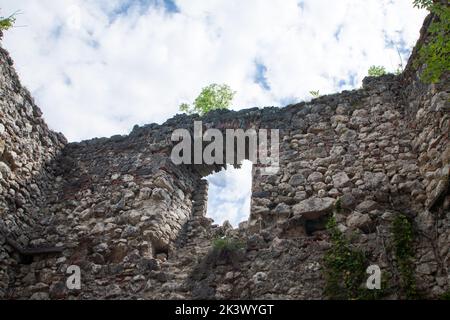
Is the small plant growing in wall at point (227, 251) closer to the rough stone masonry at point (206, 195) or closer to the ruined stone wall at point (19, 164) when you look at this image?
the rough stone masonry at point (206, 195)

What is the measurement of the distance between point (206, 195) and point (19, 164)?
279 cm

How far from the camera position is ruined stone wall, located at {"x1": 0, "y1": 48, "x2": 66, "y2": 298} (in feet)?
21.8

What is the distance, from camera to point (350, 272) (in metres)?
5.08

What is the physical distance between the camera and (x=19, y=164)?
23.1ft

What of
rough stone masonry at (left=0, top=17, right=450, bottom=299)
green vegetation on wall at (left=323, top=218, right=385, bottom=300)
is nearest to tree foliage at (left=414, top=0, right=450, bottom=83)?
rough stone masonry at (left=0, top=17, right=450, bottom=299)

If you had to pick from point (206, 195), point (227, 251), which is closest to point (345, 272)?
point (227, 251)

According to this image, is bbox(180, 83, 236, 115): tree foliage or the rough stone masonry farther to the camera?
bbox(180, 83, 236, 115): tree foliage

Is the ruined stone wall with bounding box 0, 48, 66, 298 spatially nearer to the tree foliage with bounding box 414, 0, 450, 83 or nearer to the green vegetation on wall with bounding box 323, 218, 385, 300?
the green vegetation on wall with bounding box 323, 218, 385, 300

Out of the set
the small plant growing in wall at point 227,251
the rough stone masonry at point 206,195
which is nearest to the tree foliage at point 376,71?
the rough stone masonry at point 206,195

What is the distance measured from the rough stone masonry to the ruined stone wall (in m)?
0.02

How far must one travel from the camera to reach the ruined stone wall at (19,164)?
21.8 ft

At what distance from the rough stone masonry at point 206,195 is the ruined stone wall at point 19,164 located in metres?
0.02
